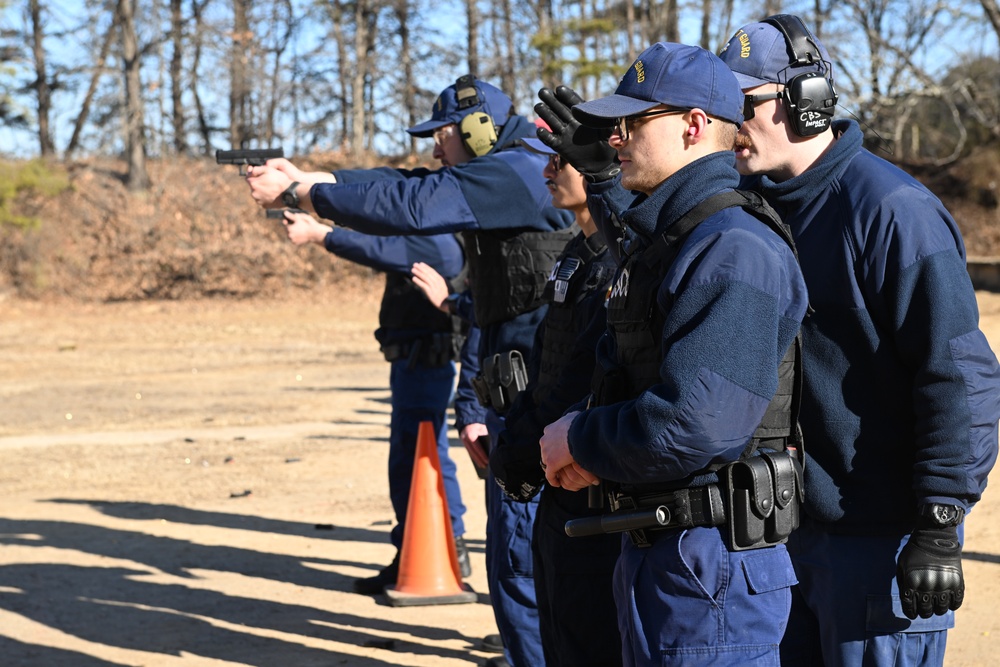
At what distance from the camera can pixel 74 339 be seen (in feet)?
71.4

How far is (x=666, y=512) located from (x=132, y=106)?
34.6 m

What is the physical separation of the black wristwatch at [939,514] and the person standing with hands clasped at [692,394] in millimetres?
408

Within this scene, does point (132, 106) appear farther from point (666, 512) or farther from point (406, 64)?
point (666, 512)

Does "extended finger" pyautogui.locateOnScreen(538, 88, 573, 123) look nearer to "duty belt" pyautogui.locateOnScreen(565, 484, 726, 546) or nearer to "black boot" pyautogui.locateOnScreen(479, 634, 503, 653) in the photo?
"duty belt" pyautogui.locateOnScreen(565, 484, 726, 546)

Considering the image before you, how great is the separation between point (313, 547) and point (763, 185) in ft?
17.4

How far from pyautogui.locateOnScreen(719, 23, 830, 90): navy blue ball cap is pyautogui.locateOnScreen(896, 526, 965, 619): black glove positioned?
4.26 ft

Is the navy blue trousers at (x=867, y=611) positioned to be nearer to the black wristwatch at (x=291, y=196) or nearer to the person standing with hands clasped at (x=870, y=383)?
the person standing with hands clasped at (x=870, y=383)

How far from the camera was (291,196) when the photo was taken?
4.66 meters

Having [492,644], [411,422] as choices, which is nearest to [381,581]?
[411,422]

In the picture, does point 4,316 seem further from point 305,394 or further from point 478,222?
point 478,222

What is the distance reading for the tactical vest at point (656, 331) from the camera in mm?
2803

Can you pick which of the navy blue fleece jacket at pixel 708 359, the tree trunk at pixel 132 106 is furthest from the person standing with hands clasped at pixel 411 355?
the tree trunk at pixel 132 106

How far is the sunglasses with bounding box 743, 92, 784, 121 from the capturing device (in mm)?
3404

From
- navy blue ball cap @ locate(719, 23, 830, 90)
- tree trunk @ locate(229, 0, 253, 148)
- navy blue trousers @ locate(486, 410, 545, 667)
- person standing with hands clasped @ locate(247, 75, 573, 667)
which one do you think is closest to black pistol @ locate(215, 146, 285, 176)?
person standing with hands clasped @ locate(247, 75, 573, 667)
